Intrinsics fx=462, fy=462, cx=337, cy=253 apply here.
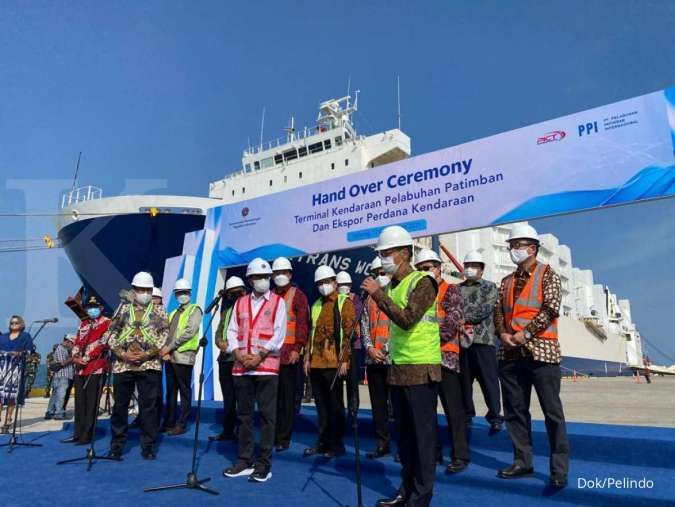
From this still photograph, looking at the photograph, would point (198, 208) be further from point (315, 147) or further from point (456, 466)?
point (456, 466)

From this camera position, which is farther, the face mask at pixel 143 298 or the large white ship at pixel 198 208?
the large white ship at pixel 198 208

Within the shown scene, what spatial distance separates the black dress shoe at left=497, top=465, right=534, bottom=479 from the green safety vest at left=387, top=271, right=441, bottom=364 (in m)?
1.02

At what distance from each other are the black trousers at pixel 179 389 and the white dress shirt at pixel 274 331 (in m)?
1.57

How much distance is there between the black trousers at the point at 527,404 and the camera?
2725 millimetres

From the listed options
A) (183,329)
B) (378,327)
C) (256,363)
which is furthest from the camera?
(183,329)

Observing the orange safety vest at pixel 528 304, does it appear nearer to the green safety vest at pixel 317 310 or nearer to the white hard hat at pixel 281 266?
the green safety vest at pixel 317 310

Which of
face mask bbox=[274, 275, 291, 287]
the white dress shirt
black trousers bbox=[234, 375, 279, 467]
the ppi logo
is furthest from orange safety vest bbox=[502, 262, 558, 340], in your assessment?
the ppi logo

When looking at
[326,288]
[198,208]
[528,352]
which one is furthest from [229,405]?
[198,208]

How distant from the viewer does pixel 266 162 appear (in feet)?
54.7

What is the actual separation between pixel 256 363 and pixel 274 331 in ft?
0.89

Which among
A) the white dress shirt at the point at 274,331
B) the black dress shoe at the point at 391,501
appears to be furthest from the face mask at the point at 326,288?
the black dress shoe at the point at 391,501

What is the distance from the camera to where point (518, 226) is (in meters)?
3.09

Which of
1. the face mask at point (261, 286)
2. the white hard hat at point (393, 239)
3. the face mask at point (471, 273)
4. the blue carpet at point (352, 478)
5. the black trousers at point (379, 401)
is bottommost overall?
the blue carpet at point (352, 478)

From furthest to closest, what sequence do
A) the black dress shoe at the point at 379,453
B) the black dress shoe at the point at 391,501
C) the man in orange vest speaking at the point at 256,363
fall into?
1. the black dress shoe at the point at 379,453
2. the man in orange vest speaking at the point at 256,363
3. the black dress shoe at the point at 391,501
